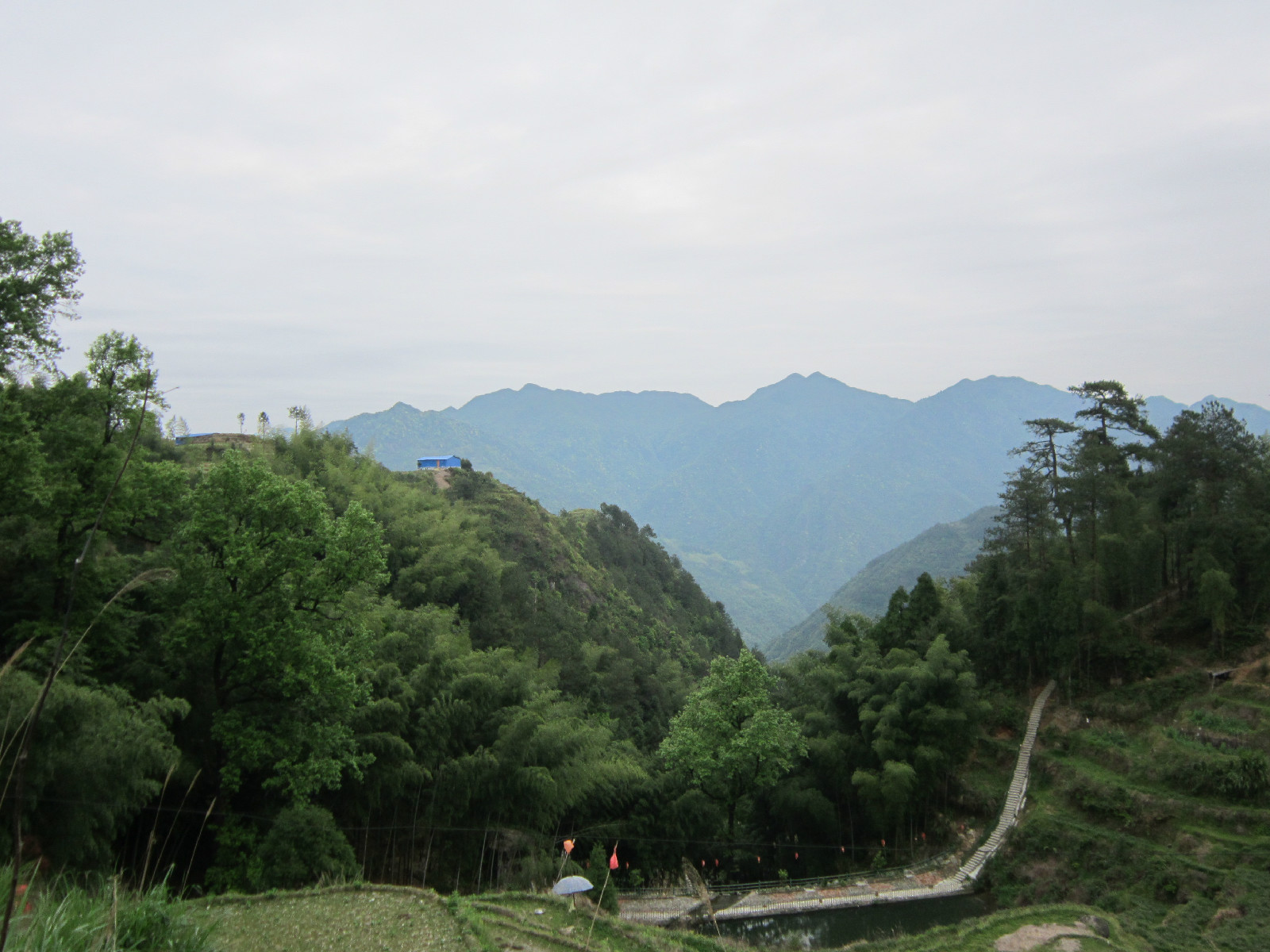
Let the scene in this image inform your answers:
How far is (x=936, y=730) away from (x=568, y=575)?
119 feet

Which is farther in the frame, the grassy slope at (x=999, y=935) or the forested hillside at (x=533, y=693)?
the grassy slope at (x=999, y=935)

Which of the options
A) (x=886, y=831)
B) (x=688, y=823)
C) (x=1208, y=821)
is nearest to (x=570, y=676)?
(x=688, y=823)

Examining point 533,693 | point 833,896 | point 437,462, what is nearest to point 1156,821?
point 833,896

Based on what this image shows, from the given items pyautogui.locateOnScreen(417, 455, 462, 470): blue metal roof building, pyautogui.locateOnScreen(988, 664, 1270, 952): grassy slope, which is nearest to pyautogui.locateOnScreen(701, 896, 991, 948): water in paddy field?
pyautogui.locateOnScreen(988, 664, 1270, 952): grassy slope

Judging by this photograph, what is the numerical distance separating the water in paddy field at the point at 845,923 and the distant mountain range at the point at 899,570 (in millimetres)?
97629

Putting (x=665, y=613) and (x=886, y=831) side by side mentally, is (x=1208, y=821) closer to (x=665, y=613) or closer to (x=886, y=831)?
(x=886, y=831)

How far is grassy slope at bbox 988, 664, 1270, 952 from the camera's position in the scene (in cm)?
1725

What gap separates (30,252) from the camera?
1656 centimetres

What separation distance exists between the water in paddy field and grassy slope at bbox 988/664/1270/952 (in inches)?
80.2

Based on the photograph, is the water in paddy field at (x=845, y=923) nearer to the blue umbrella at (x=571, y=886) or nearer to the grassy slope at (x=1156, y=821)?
the grassy slope at (x=1156, y=821)

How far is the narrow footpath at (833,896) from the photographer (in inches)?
751

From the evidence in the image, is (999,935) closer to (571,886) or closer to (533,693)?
(571,886)

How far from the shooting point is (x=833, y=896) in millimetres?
20484

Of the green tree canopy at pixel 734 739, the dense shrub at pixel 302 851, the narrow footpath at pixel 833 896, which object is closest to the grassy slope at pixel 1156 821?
the narrow footpath at pixel 833 896
